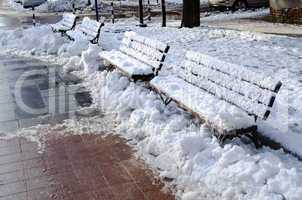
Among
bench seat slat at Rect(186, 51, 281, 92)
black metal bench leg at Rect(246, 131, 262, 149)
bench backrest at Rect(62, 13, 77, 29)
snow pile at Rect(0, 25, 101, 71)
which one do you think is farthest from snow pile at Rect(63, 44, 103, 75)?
black metal bench leg at Rect(246, 131, 262, 149)

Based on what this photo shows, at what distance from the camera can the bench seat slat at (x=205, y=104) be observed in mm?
5395

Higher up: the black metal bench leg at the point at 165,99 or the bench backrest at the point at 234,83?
the bench backrest at the point at 234,83

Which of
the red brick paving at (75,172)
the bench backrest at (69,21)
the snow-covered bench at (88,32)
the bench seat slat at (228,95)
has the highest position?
the bench backrest at (69,21)

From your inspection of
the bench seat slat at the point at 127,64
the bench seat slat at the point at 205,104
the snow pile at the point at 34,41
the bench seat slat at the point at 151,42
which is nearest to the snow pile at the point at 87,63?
the bench seat slat at the point at 127,64

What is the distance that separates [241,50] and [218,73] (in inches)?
222

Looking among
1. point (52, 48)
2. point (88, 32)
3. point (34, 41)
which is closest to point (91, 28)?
point (88, 32)

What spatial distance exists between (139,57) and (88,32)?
444 cm

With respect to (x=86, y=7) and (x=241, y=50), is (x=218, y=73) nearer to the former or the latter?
(x=241, y=50)

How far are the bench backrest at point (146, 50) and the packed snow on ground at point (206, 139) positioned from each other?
0.48m

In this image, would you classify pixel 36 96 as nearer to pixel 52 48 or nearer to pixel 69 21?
pixel 52 48

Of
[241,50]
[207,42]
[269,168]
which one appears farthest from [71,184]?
[207,42]

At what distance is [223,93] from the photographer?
612 centimetres

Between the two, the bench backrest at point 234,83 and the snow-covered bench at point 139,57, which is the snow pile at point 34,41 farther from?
the bench backrest at point 234,83

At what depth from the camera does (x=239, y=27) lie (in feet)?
53.1
